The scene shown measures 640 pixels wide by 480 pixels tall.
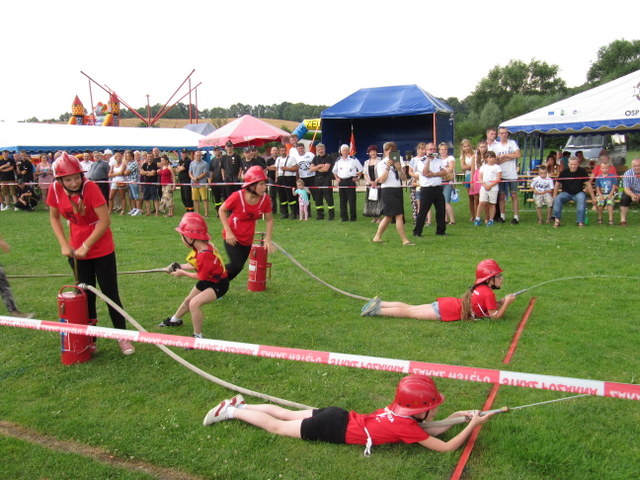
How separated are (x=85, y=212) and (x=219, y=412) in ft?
7.87

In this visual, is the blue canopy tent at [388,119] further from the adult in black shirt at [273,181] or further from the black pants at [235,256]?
the black pants at [235,256]

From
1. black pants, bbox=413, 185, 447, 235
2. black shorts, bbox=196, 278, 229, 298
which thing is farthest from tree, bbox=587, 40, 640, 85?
black shorts, bbox=196, 278, 229, 298

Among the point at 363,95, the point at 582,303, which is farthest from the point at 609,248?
the point at 363,95

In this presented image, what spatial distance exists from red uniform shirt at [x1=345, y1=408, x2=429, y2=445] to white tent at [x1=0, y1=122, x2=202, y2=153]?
69.1ft

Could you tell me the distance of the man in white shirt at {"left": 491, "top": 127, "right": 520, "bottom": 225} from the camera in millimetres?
12875

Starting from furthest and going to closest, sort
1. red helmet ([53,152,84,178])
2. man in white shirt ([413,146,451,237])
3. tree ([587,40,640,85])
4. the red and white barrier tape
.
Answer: tree ([587,40,640,85]), man in white shirt ([413,146,451,237]), red helmet ([53,152,84,178]), the red and white barrier tape

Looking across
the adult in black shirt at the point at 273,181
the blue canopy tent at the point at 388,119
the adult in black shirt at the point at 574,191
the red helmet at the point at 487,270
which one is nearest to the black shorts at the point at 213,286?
the red helmet at the point at 487,270

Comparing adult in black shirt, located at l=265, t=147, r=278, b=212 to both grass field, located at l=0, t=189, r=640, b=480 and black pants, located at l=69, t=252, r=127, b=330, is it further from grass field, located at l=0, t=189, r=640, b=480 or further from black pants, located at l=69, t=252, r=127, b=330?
black pants, located at l=69, t=252, r=127, b=330

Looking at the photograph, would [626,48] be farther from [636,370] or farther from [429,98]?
[636,370]

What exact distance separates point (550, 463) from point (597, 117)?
13.1 m

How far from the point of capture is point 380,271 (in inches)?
337

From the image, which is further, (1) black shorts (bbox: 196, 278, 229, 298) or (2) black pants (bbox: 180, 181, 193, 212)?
(2) black pants (bbox: 180, 181, 193, 212)

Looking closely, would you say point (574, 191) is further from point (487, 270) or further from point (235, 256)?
point (235, 256)

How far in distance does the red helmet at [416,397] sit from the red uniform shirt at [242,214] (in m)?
3.51
